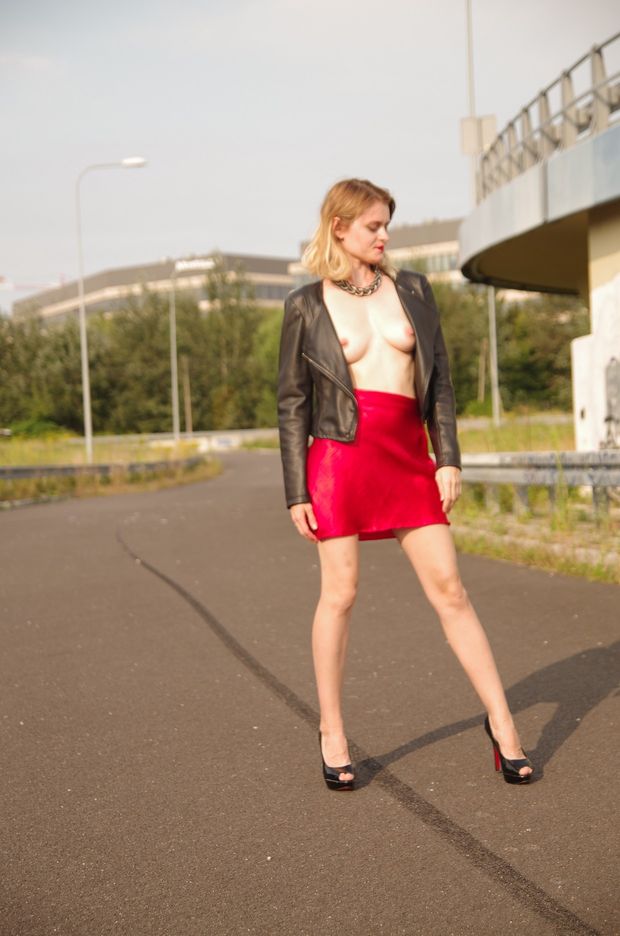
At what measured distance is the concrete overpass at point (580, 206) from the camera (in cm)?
1194

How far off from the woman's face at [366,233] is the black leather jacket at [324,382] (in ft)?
0.52

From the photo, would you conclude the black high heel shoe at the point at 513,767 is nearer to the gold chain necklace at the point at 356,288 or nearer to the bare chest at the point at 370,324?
the bare chest at the point at 370,324

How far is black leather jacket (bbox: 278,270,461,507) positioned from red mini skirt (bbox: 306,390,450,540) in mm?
47

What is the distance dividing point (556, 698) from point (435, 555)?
1.53 meters

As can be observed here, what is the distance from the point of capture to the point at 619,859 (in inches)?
130

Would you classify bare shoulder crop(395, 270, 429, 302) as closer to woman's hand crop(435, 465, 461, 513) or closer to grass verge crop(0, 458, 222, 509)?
woman's hand crop(435, 465, 461, 513)

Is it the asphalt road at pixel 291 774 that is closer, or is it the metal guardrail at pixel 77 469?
the asphalt road at pixel 291 774

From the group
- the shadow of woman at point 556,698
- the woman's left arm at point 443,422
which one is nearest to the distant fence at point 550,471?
the shadow of woman at point 556,698

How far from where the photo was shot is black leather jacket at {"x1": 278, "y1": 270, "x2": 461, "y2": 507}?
397cm

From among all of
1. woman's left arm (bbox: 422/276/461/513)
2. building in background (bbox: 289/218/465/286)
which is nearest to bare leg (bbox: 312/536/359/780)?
woman's left arm (bbox: 422/276/461/513)

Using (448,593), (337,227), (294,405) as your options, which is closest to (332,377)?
(294,405)

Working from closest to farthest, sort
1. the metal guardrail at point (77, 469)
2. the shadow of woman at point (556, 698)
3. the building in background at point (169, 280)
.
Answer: the shadow of woman at point (556, 698) < the metal guardrail at point (77, 469) < the building in background at point (169, 280)

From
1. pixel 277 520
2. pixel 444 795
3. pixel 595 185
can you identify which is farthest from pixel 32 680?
pixel 277 520

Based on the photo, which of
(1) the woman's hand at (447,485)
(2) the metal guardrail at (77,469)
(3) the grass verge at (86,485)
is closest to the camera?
(1) the woman's hand at (447,485)
